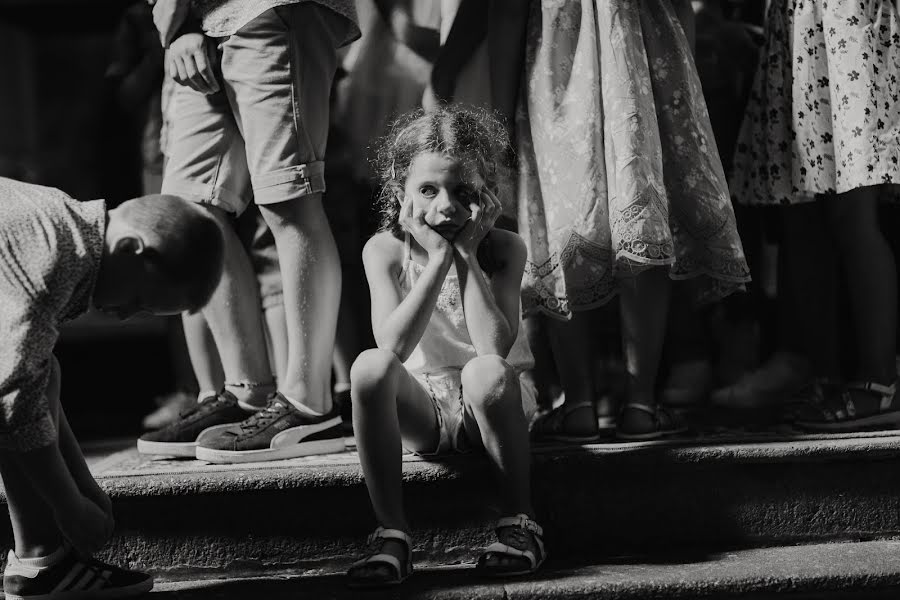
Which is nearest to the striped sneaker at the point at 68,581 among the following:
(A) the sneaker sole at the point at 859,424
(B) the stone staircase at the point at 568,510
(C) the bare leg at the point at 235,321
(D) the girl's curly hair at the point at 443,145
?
(B) the stone staircase at the point at 568,510

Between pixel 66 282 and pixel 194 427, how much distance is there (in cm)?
80

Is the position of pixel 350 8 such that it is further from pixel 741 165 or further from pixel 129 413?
pixel 129 413

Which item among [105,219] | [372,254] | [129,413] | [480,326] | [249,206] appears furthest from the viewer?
[129,413]

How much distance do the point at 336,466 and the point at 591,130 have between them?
896 mm

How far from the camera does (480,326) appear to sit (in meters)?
1.93

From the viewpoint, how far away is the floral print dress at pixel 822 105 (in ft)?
7.35

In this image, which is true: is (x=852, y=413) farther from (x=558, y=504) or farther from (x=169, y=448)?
(x=169, y=448)

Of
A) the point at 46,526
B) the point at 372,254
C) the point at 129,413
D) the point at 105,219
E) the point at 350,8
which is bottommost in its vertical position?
the point at 129,413

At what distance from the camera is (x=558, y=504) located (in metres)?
1.97

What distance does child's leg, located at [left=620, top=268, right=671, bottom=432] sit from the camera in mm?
2219

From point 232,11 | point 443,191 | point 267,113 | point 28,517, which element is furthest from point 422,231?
point 28,517

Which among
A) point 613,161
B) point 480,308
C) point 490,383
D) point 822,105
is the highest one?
point 822,105

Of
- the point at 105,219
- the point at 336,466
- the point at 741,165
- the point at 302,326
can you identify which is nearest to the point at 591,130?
the point at 741,165

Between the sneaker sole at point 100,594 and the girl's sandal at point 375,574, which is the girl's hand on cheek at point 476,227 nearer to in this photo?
the girl's sandal at point 375,574
